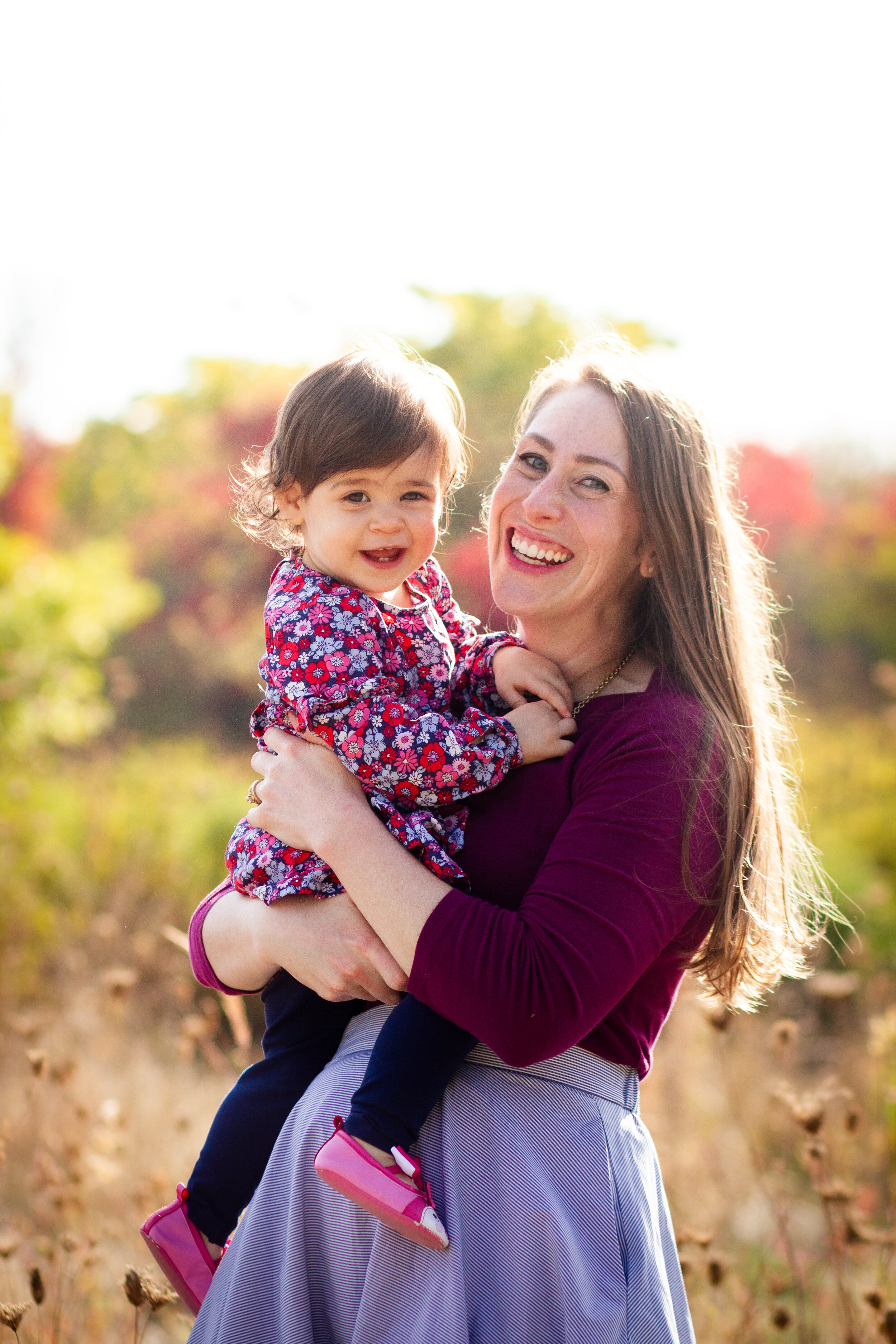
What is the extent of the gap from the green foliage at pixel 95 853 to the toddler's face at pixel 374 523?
145 inches

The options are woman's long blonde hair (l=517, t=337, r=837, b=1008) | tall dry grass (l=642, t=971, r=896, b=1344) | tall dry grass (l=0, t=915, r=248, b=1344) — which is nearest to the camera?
Result: woman's long blonde hair (l=517, t=337, r=837, b=1008)

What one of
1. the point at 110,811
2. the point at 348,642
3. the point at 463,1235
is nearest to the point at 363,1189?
the point at 463,1235

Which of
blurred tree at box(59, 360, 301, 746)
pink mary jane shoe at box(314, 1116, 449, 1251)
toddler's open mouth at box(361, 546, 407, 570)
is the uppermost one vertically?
toddler's open mouth at box(361, 546, 407, 570)

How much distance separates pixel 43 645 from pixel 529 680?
5370 millimetres

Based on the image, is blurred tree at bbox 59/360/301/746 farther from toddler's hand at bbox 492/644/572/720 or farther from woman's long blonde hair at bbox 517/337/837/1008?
woman's long blonde hair at bbox 517/337/837/1008

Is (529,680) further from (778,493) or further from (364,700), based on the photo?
(778,493)

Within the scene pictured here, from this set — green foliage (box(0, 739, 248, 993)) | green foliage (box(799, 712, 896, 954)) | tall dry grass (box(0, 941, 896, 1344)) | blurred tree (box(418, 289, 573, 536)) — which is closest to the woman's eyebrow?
tall dry grass (box(0, 941, 896, 1344))

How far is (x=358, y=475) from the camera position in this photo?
2027 millimetres

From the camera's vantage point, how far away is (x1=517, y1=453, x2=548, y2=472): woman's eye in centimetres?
214

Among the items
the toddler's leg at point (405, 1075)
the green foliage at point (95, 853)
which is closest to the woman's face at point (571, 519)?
the toddler's leg at point (405, 1075)

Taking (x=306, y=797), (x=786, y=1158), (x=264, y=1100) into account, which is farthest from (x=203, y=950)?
(x=786, y=1158)

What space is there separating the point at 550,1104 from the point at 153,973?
184 inches

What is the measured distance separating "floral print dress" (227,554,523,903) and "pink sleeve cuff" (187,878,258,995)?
84 millimetres

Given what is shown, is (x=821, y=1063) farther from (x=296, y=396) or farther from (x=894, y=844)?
(x=296, y=396)
